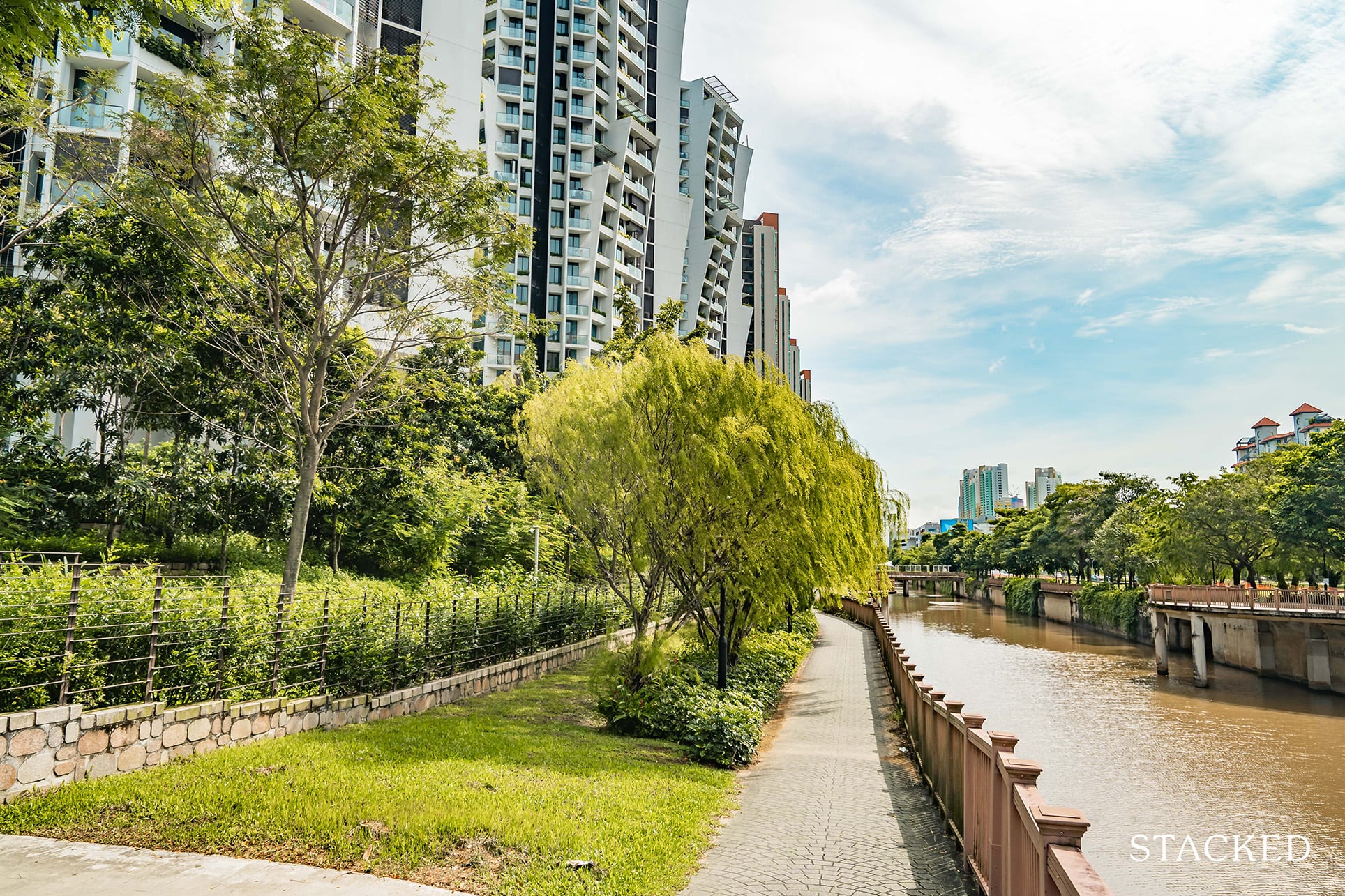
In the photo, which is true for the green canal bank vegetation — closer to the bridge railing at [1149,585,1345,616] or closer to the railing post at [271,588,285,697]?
the bridge railing at [1149,585,1345,616]

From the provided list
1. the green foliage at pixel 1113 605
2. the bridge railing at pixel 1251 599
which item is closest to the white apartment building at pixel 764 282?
the green foliage at pixel 1113 605

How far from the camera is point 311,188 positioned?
14859 millimetres

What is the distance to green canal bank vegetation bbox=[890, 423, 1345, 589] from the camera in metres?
34.4

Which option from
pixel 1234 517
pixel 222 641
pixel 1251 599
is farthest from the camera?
pixel 1234 517

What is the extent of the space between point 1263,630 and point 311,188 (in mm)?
41760

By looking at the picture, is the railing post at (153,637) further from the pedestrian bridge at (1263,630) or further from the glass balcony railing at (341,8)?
the pedestrian bridge at (1263,630)

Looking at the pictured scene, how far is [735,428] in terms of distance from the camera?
1509 cm

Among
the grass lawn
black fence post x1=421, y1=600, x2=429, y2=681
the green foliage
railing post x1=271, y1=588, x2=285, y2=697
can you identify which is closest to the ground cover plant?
the grass lawn

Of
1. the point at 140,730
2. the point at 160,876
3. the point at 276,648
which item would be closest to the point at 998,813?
the point at 160,876

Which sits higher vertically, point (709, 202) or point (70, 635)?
point (709, 202)

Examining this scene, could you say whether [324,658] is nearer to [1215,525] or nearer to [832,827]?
[832,827]

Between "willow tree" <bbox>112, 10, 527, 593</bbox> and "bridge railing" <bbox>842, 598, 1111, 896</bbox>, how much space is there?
34.9 feet

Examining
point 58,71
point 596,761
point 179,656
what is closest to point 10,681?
point 179,656

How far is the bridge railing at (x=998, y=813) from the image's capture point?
4152mm
